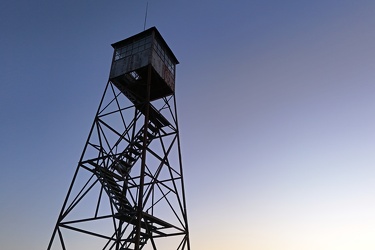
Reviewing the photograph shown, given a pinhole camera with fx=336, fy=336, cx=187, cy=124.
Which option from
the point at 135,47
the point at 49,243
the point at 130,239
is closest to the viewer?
the point at 49,243

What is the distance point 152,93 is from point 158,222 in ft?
26.9

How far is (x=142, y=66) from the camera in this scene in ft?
60.8

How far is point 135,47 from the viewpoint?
64.8ft

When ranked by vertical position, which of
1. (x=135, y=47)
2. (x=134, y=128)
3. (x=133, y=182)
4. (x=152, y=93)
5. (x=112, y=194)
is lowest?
(x=112, y=194)

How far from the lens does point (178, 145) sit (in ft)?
65.4

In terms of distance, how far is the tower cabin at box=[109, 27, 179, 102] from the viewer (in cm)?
1889

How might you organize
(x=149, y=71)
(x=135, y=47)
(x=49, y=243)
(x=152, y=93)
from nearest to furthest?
(x=49, y=243) < (x=149, y=71) < (x=135, y=47) < (x=152, y=93)

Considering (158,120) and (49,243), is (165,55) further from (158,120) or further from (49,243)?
(49,243)

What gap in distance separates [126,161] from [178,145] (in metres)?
3.34

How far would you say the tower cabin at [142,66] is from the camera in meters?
18.9

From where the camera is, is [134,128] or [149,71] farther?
[134,128]

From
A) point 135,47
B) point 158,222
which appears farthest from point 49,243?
point 135,47

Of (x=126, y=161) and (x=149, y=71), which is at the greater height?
(x=149, y=71)

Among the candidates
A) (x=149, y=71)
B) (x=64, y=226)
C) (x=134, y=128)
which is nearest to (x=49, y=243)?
(x=64, y=226)
